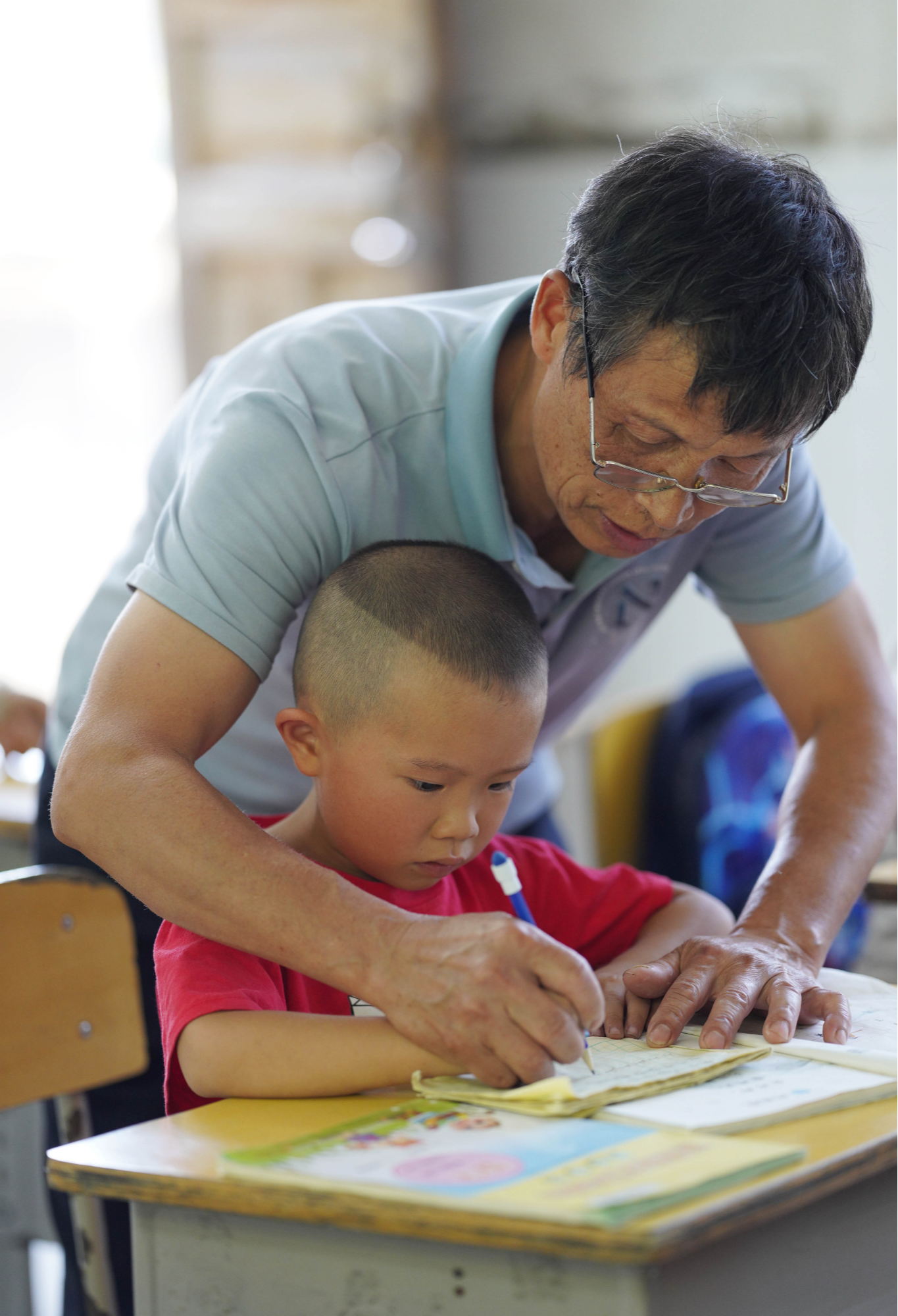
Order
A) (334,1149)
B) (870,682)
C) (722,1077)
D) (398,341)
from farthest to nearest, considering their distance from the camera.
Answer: (870,682) → (398,341) → (722,1077) → (334,1149)

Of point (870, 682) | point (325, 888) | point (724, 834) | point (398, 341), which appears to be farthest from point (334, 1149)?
point (724, 834)

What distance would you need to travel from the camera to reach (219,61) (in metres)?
3.30

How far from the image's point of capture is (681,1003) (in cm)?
108

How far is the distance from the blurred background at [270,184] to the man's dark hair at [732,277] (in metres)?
1.94

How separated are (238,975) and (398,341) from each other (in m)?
0.61

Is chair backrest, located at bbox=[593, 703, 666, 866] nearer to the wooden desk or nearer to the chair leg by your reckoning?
the chair leg

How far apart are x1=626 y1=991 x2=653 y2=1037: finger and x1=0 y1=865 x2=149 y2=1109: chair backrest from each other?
23.0 inches

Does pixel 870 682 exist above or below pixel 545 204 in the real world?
below

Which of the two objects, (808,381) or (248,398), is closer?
(808,381)

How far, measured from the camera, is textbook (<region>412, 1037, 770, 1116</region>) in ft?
2.93

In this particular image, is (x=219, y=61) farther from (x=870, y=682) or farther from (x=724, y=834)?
(x=870, y=682)

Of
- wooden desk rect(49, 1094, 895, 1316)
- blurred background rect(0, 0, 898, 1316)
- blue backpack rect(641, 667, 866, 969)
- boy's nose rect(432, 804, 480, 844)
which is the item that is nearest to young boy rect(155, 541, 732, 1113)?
boy's nose rect(432, 804, 480, 844)

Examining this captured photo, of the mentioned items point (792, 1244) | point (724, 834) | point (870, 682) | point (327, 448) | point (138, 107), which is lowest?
point (724, 834)

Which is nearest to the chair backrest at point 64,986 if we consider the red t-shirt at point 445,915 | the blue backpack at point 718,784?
the red t-shirt at point 445,915
